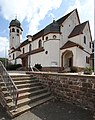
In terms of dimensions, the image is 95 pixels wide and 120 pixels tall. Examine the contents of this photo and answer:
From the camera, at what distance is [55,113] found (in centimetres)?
564

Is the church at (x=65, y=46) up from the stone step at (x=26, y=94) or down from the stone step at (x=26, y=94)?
up

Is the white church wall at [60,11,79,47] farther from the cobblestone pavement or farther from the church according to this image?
the cobblestone pavement

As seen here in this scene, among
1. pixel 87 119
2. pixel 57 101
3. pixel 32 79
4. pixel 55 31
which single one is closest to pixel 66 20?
pixel 55 31

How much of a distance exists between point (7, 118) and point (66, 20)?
22382 mm

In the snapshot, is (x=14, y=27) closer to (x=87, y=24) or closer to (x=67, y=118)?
(x=87, y=24)

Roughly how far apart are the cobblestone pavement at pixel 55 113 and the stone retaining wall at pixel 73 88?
379 mm

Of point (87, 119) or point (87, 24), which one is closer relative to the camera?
point (87, 119)

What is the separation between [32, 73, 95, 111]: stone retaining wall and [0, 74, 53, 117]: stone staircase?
541 millimetres

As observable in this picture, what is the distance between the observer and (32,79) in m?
9.03

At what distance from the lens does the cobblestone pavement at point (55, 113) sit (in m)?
5.16

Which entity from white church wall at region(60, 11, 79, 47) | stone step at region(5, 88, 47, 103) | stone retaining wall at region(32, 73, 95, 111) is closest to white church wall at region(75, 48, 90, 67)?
white church wall at region(60, 11, 79, 47)

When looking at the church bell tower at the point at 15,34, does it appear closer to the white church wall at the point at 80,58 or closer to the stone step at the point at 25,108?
the white church wall at the point at 80,58

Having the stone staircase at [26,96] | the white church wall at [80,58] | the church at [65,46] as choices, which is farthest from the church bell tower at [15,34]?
the stone staircase at [26,96]

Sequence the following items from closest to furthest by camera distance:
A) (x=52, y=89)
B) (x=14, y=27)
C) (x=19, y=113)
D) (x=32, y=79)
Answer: (x=19, y=113), (x=52, y=89), (x=32, y=79), (x=14, y=27)
